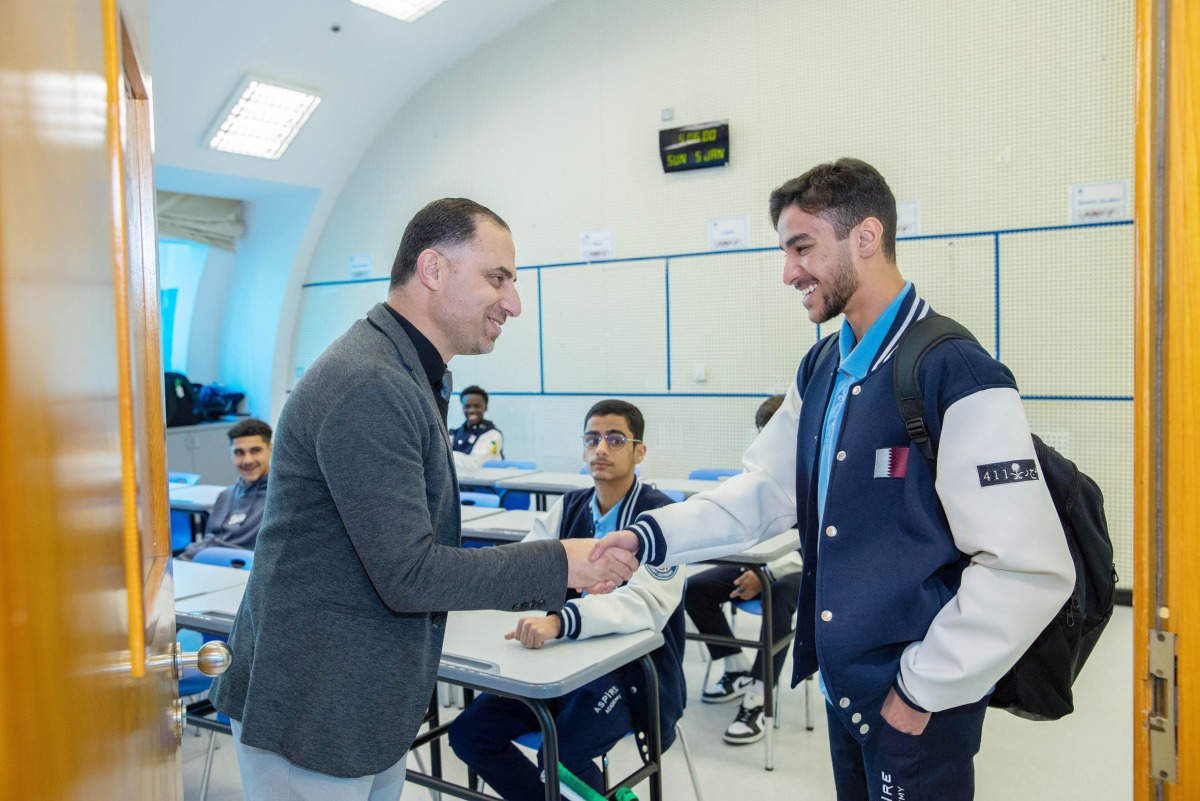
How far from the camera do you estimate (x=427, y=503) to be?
1.42 m

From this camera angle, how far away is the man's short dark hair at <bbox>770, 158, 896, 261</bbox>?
167 centimetres

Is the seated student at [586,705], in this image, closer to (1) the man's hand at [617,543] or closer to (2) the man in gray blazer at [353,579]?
(1) the man's hand at [617,543]

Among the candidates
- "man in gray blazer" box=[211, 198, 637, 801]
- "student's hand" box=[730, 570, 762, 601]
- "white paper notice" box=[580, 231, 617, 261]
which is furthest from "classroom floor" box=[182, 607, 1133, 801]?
"white paper notice" box=[580, 231, 617, 261]

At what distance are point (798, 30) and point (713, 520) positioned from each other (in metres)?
5.32

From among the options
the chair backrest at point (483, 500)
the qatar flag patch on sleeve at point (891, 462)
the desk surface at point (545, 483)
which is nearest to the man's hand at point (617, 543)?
the qatar flag patch on sleeve at point (891, 462)

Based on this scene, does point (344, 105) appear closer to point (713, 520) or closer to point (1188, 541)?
point (713, 520)

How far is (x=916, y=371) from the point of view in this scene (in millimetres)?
1499

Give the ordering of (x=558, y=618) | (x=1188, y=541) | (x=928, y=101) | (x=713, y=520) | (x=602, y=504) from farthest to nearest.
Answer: (x=928, y=101)
(x=602, y=504)
(x=558, y=618)
(x=713, y=520)
(x=1188, y=541)

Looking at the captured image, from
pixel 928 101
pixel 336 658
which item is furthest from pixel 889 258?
pixel 928 101

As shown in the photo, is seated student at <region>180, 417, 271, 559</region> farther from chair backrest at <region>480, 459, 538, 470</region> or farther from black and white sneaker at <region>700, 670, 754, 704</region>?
black and white sneaker at <region>700, 670, 754, 704</region>

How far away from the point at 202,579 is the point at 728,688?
2.33 m

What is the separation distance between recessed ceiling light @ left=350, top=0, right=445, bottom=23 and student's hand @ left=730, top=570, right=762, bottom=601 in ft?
17.0

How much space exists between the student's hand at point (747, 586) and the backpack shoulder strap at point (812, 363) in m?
1.96

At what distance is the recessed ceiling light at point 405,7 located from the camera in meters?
6.55
